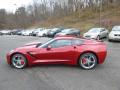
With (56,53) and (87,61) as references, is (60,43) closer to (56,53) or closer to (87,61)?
(56,53)

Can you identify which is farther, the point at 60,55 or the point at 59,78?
the point at 60,55

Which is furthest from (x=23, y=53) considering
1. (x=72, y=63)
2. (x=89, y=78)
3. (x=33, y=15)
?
(x=33, y=15)

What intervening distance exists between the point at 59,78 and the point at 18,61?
2.29m

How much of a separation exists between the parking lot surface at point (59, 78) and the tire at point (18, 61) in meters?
0.22

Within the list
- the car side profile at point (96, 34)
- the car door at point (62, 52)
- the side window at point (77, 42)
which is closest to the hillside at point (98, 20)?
the car side profile at point (96, 34)

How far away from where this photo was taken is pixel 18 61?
360 inches

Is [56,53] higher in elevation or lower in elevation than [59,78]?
higher

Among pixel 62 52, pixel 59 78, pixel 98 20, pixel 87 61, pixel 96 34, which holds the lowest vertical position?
pixel 59 78

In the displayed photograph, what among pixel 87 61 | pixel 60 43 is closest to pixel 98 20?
pixel 60 43

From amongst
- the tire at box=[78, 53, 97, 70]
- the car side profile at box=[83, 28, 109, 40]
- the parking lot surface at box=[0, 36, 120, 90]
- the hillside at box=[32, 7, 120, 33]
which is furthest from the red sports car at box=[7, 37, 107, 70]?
the hillside at box=[32, 7, 120, 33]

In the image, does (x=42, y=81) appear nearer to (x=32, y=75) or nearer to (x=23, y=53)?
(x=32, y=75)

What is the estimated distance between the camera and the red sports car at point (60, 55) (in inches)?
356

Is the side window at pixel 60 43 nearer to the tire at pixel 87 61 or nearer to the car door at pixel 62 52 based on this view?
the car door at pixel 62 52

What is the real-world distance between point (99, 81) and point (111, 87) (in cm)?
69
